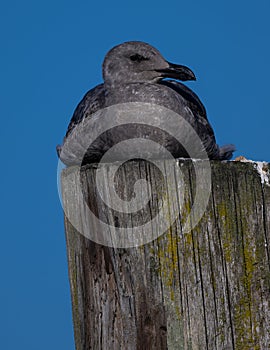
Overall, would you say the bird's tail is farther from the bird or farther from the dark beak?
the dark beak

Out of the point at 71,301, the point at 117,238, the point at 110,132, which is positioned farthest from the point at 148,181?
the point at 110,132

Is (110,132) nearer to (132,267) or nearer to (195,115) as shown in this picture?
(195,115)

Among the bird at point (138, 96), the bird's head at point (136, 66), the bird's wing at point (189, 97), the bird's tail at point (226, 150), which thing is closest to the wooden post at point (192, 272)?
the bird at point (138, 96)

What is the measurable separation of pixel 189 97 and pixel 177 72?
12.7 inches

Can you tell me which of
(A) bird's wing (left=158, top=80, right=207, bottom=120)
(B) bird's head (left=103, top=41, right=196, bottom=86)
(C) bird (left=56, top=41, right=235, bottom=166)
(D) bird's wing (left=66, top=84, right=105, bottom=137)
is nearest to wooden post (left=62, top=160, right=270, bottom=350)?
(C) bird (left=56, top=41, right=235, bottom=166)

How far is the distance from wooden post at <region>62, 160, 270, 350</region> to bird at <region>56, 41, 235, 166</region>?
1029 mm

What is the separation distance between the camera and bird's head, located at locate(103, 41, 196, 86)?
4.15m

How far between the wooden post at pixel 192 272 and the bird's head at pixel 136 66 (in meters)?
1.40

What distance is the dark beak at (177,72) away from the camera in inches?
164

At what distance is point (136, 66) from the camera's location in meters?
4.17

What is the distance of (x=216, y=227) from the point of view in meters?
2.80

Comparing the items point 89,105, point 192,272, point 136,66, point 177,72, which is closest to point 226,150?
point 177,72

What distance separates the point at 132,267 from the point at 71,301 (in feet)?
1.96

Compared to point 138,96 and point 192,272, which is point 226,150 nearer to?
point 138,96
